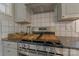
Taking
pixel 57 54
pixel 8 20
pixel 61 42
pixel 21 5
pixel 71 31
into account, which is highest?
pixel 21 5

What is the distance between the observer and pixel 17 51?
46.9 inches

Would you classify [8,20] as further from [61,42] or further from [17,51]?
[61,42]

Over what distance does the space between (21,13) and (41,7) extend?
21 centimetres

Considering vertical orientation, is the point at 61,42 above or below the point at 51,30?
below

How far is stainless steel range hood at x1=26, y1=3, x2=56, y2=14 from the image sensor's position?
117 centimetres

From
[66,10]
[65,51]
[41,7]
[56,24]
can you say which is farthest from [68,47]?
[41,7]

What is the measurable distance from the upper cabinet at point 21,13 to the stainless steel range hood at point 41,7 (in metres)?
0.05

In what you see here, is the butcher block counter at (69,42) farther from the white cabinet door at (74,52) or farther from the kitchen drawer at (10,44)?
the kitchen drawer at (10,44)

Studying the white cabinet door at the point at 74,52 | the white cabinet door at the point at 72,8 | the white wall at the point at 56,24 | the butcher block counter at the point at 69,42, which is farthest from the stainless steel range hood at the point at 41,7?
the white cabinet door at the point at 74,52

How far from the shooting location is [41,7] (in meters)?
1.18

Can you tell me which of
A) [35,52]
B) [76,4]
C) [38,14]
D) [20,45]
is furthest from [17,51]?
[76,4]

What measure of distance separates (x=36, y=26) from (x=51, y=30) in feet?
0.50

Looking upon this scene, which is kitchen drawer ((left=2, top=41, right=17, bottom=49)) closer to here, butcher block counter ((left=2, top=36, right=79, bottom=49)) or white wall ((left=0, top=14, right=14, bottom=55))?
white wall ((left=0, top=14, right=14, bottom=55))

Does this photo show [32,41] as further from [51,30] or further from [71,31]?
[71,31]
